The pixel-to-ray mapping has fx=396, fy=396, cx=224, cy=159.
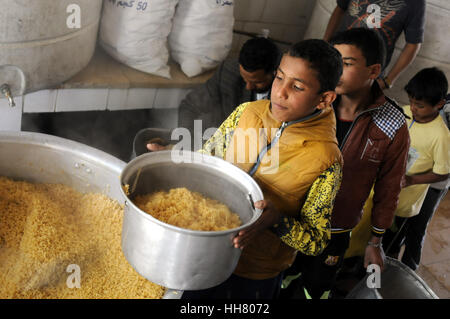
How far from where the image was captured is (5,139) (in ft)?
4.16

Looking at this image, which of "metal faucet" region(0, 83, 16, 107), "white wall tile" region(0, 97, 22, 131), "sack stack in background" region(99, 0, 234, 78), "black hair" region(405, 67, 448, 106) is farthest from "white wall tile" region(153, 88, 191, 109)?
"black hair" region(405, 67, 448, 106)

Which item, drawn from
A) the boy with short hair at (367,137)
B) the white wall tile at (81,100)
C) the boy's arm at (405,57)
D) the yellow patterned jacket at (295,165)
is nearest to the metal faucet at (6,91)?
the white wall tile at (81,100)

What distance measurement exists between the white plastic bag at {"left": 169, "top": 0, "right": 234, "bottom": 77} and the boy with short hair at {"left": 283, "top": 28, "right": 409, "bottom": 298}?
2.86 ft

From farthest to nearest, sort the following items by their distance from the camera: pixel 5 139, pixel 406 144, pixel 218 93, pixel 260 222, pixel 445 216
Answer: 1. pixel 445 216
2. pixel 218 93
3. pixel 406 144
4. pixel 5 139
5. pixel 260 222

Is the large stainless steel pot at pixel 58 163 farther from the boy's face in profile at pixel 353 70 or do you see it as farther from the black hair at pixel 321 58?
the boy's face in profile at pixel 353 70

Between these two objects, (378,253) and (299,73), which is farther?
(378,253)

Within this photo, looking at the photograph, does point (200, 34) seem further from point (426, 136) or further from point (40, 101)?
point (426, 136)

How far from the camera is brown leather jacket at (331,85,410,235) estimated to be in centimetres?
153

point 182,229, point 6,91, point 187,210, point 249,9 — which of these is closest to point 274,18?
point 249,9

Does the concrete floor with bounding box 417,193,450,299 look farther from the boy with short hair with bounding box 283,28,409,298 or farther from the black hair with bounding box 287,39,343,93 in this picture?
the black hair with bounding box 287,39,343,93

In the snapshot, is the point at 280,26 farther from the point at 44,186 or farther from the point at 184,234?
the point at 184,234

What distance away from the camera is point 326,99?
45.0 inches
